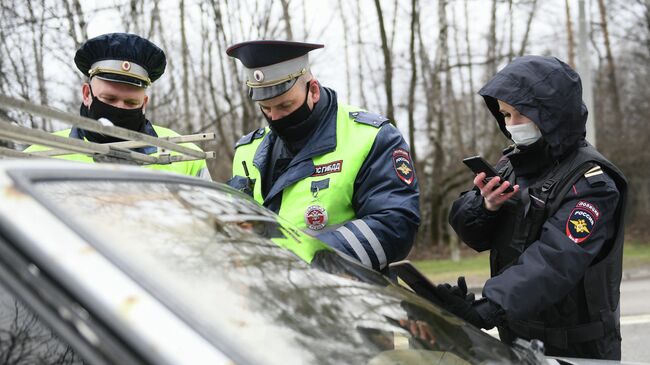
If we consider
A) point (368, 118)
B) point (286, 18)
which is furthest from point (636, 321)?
point (286, 18)

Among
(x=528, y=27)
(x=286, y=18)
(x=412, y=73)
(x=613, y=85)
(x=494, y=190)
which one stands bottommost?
(x=613, y=85)

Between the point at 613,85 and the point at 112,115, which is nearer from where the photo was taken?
the point at 112,115

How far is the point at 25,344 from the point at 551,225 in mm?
1588

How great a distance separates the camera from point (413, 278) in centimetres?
189

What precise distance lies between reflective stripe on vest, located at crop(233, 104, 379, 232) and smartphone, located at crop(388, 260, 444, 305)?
0.48 m

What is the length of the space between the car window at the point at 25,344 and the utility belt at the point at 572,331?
5.19 ft

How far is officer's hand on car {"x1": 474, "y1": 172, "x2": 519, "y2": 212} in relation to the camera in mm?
2178

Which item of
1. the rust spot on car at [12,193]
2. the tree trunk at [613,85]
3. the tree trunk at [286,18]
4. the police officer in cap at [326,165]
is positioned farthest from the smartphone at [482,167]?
the tree trunk at [613,85]

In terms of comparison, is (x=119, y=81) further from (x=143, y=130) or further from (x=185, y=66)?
(x=185, y=66)

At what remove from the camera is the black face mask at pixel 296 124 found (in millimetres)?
2402

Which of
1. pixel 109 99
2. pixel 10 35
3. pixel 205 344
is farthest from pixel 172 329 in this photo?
pixel 10 35

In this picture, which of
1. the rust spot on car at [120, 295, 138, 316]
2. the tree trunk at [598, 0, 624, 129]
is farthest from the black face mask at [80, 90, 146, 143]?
the tree trunk at [598, 0, 624, 129]

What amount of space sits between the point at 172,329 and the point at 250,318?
20 cm

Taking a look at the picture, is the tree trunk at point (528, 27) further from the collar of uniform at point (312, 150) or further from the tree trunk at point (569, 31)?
the collar of uniform at point (312, 150)
